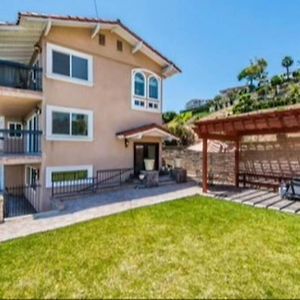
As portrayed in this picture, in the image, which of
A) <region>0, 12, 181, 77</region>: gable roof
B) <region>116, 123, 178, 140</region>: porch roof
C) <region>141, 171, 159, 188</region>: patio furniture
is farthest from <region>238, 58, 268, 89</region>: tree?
<region>141, 171, 159, 188</region>: patio furniture

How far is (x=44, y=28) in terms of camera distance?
11781mm

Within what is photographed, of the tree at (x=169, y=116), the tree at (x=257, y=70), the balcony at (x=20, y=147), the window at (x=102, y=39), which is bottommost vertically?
the balcony at (x=20, y=147)

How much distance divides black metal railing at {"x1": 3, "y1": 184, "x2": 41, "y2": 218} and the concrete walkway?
2.45 m

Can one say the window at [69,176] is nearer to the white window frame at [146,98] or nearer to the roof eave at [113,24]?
the white window frame at [146,98]

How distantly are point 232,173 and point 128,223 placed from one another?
10.5m

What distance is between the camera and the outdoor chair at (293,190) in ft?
37.6

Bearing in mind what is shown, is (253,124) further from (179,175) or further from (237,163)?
(179,175)

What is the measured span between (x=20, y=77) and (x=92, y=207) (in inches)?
280

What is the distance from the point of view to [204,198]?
39.7ft

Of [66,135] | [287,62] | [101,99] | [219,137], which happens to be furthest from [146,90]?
[287,62]

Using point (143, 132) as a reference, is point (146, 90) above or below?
above

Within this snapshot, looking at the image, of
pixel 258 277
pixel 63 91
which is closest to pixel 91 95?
pixel 63 91

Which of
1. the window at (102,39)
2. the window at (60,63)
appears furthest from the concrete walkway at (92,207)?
the window at (102,39)

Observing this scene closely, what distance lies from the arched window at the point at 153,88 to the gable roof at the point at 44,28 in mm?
1427
